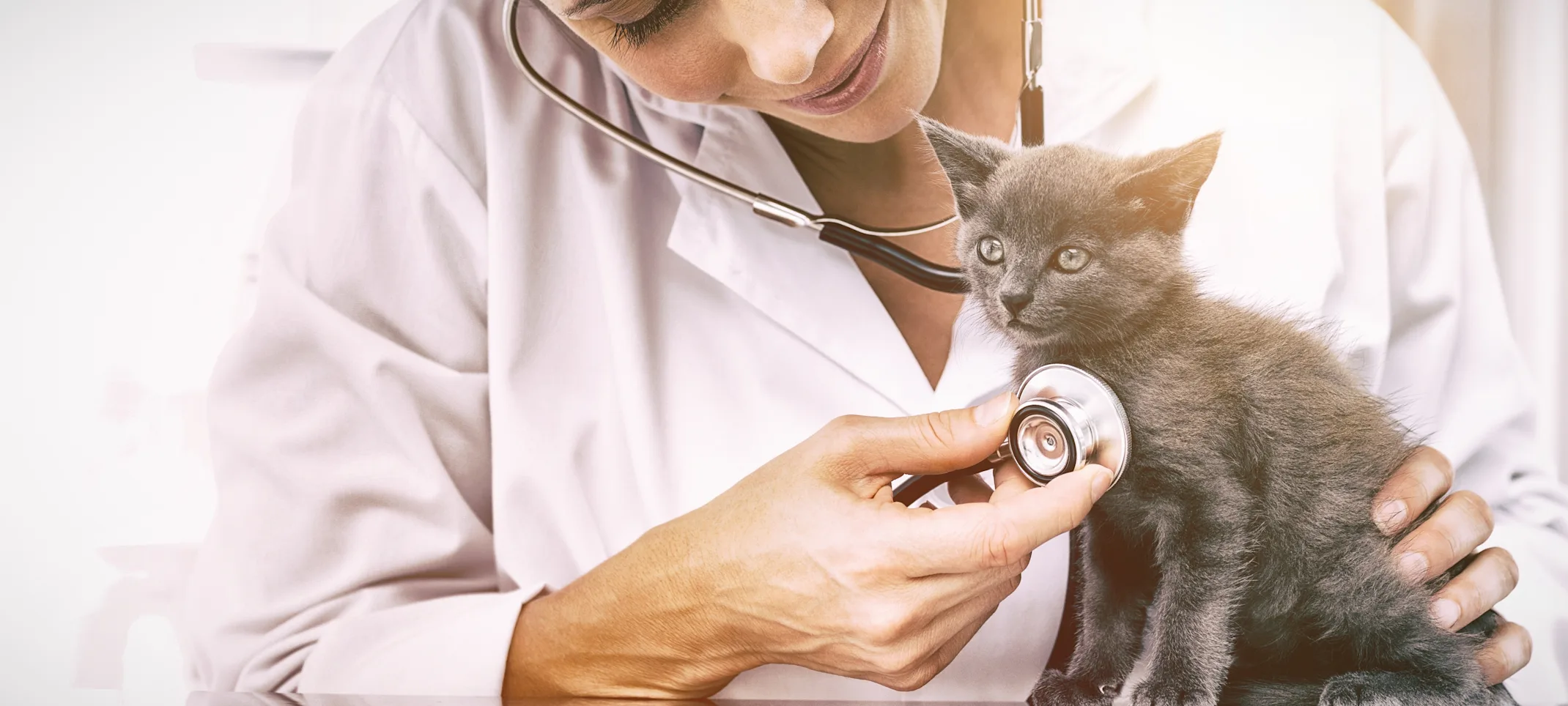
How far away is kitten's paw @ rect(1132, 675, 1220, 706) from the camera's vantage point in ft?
2.75

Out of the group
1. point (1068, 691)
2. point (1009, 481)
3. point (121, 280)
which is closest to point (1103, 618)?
point (1068, 691)

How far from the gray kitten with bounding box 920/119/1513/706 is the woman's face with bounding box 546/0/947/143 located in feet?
0.43

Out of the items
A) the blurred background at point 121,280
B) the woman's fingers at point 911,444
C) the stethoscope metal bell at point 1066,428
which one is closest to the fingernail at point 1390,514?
the stethoscope metal bell at point 1066,428

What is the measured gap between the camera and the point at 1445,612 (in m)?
0.87

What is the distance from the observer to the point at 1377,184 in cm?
96

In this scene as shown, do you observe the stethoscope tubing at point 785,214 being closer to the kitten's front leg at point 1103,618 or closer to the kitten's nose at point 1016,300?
the kitten's nose at point 1016,300

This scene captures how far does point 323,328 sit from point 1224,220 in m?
0.92

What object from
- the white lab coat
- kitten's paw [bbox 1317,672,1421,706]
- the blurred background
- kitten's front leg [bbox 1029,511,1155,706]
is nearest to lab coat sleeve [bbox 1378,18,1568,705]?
the white lab coat

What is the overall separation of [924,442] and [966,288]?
0.16 m

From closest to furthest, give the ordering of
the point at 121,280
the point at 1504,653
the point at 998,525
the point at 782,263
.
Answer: the point at 998,525 < the point at 1504,653 < the point at 782,263 < the point at 121,280

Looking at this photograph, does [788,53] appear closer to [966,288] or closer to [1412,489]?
[966,288]

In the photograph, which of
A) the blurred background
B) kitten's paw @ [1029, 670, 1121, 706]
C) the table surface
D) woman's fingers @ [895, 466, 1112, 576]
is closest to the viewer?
woman's fingers @ [895, 466, 1112, 576]

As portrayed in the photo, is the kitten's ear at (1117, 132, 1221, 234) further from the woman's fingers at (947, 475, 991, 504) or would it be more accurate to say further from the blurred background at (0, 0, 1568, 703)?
the blurred background at (0, 0, 1568, 703)

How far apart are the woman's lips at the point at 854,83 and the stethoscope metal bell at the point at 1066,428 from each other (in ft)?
1.04
